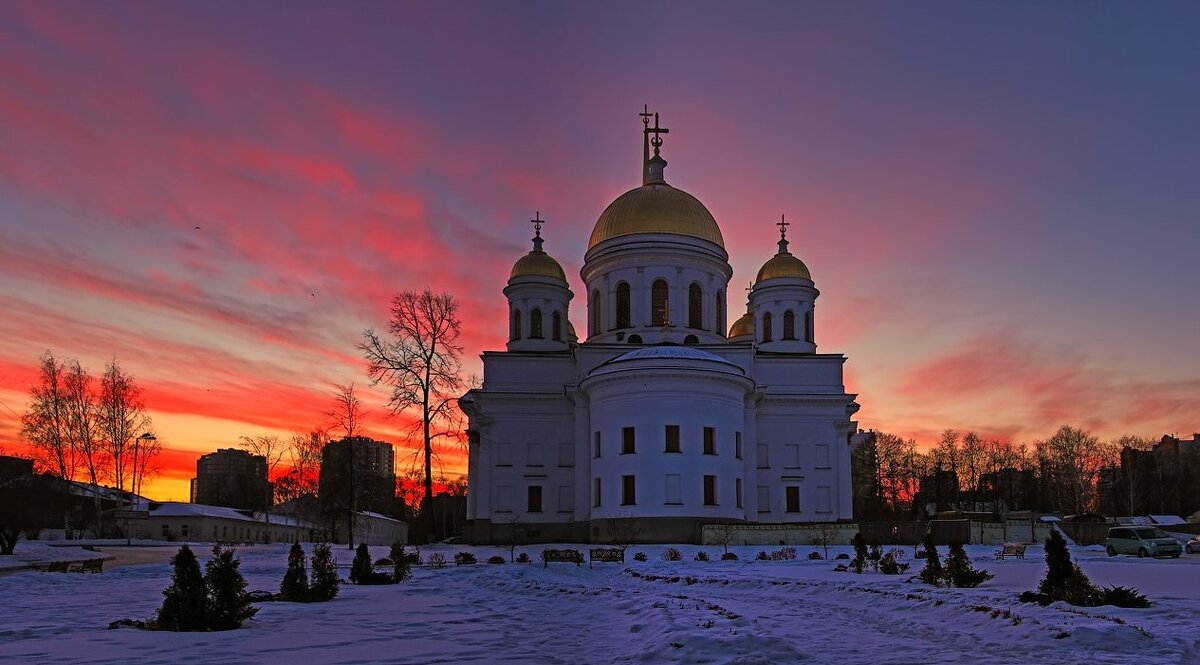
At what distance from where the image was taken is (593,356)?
51.3 meters

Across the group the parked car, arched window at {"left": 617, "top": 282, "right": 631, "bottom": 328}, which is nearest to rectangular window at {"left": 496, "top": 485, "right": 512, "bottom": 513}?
arched window at {"left": 617, "top": 282, "right": 631, "bottom": 328}

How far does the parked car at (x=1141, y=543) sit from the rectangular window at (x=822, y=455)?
1959cm

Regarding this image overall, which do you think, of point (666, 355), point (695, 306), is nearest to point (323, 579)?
point (666, 355)

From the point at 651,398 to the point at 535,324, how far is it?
42.6 ft

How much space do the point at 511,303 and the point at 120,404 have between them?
79.9ft

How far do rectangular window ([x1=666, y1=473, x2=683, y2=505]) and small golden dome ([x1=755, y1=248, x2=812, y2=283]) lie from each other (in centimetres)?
1787

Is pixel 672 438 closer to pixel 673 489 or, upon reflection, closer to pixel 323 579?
pixel 673 489

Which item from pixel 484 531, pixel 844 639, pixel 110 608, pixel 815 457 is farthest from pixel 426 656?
pixel 815 457

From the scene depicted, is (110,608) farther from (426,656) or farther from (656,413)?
(656,413)

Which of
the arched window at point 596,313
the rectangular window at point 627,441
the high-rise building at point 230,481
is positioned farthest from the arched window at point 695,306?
the high-rise building at point 230,481

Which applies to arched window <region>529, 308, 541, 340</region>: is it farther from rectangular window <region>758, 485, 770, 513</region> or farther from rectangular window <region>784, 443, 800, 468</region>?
rectangular window <region>784, 443, 800, 468</region>

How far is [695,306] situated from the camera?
174 ft

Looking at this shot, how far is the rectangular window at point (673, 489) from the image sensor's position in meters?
43.8

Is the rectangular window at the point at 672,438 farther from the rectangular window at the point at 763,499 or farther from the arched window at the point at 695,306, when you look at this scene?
the arched window at the point at 695,306
